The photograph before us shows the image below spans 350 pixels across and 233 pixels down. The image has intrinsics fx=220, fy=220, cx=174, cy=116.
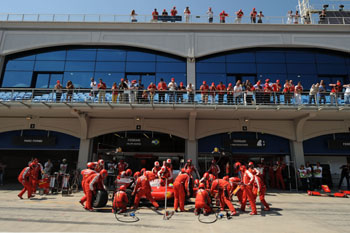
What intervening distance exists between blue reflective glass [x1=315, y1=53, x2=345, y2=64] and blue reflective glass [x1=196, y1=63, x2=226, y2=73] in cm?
784

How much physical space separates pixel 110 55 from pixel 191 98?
8.48 meters

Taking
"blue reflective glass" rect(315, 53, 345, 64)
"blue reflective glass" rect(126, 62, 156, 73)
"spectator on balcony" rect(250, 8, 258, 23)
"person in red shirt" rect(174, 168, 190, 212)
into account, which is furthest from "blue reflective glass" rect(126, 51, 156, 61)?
"blue reflective glass" rect(315, 53, 345, 64)

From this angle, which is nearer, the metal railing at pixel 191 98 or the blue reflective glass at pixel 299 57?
→ the metal railing at pixel 191 98

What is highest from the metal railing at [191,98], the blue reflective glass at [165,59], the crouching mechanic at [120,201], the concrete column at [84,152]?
the blue reflective glass at [165,59]

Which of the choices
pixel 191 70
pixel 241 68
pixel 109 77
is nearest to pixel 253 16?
pixel 241 68

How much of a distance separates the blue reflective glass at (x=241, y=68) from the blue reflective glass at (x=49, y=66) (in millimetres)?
13696

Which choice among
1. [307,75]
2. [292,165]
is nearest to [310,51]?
[307,75]

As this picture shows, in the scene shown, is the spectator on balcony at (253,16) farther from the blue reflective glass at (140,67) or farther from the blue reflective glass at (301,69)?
the blue reflective glass at (140,67)

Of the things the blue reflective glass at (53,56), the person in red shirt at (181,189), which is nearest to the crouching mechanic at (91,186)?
the person in red shirt at (181,189)

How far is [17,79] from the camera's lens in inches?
690

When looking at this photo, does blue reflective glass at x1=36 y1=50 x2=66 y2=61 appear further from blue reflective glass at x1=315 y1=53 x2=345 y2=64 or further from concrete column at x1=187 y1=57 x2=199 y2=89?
blue reflective glass at x1=315 y1=53 x2=345 y2=64

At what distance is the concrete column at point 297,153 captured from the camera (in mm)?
16053

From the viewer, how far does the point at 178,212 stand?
8.16 metres

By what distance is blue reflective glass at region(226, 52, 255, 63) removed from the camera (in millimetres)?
18172
